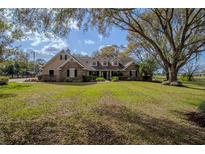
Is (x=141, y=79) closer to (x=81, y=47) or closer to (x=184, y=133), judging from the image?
(x=81, y=47)

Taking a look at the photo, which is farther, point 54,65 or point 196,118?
point 54,65

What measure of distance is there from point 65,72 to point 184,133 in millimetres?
16493

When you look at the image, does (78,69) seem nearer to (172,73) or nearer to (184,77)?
(172,73)

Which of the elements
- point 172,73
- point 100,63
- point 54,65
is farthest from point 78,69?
point 172,73

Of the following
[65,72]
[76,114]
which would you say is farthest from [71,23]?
[65,72]

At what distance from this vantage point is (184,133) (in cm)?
412

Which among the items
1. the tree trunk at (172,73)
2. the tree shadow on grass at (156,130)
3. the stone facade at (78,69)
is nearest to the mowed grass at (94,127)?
the tree shadow on grass at (156,130)

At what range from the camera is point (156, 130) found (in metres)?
4.16

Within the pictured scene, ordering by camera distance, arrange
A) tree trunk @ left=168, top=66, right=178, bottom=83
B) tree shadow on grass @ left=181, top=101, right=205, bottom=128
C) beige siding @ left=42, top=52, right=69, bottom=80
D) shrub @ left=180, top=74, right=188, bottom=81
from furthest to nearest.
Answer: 1. shrub @ left=180, top=74, right=188, bottom=81
2. beige siding @ left=42, top=52, right=69, bottom=80
3. tree trunk @ left=168, top=66, right=178, bottom=83
4. tree shadow on grass @ left=181, top=101, right=205, bottom=128

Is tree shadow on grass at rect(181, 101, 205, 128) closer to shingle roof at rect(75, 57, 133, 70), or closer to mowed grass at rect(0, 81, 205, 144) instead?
mowed grass at rect(0, 81, 205, 144)

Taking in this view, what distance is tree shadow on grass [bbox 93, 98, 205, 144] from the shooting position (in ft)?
12.2

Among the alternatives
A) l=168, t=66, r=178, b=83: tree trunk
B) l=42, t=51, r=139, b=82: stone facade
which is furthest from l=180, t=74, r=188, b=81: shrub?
l=168, t=66, r=178, b=83: tree trunk
